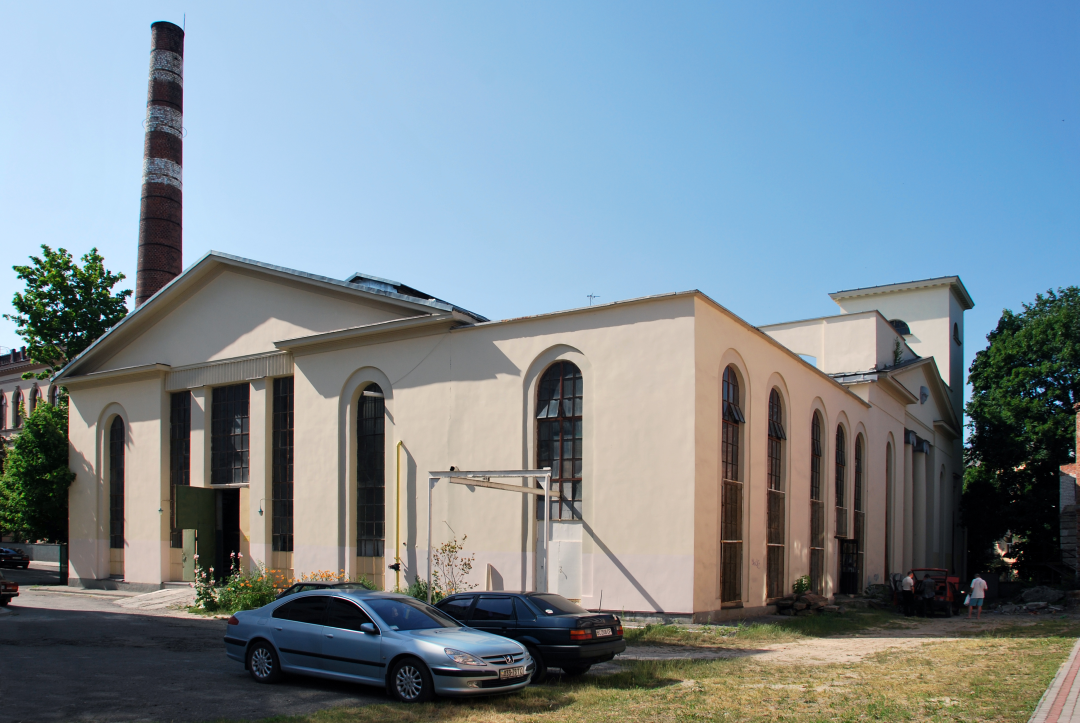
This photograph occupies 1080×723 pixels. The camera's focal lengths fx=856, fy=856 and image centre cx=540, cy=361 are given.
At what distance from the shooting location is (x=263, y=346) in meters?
24.8

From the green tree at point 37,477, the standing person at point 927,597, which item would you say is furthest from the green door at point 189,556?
the standing person at point 927,597

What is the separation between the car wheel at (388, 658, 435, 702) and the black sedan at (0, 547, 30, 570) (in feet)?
123

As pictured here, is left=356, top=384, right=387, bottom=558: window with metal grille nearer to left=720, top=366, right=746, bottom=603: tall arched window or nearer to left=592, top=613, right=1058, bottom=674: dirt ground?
left=720, top=366, right=746, bottom=603: tall arched window

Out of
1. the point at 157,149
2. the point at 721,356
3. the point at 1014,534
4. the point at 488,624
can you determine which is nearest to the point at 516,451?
the point at 721,356

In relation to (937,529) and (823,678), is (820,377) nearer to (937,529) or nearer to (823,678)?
(823,678)

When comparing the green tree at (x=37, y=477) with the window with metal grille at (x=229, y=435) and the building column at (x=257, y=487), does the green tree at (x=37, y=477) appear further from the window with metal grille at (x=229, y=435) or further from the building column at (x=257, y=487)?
the building column at (x=257, y=487)

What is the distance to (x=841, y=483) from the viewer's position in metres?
27.7

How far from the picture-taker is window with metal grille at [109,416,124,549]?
28.0 meters

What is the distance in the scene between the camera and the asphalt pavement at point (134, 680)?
9.52 m

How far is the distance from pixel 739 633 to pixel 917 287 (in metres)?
34.2

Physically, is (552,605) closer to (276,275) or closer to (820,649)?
(820,649)

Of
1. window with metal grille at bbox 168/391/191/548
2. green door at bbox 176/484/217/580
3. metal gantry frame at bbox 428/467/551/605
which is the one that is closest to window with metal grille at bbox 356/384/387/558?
metal gantry frame at bbox 428/467/551/605

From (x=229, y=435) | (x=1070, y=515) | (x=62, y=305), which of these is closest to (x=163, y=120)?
(x=62, y=305)

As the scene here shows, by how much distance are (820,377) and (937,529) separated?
67.4ft
